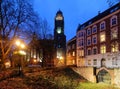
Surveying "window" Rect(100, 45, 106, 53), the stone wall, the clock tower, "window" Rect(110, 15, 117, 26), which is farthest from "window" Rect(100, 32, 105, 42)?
the clock tower

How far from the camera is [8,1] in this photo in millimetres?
28703

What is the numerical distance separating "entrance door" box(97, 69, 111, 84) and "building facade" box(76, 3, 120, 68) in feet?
9.07

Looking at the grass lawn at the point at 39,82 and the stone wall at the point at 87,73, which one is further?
the stone wall at the point at 87,73

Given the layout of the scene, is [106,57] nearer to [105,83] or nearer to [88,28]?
[105,83]

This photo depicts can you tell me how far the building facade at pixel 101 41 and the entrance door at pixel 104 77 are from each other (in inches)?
109

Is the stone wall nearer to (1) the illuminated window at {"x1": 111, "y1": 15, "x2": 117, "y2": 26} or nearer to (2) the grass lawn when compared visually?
(2) the grass lawn

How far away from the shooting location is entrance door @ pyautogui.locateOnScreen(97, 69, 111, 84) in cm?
4303

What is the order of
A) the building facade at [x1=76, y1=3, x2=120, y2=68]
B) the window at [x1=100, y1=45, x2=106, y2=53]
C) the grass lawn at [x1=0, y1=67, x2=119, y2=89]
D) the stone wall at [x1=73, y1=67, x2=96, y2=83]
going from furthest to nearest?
the window at [x1=100, y1=45, x2=106, y2=53]
the stone wall at [x1=73, y1=67, x2=96, y2=83]
the building facade at [x1=76, y1=3, x2=120, y2=68]
the grass lawn at [x1=0, y1=67, x2=119, y2=89]

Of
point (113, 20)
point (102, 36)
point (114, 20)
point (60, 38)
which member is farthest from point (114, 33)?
point (60, 38)

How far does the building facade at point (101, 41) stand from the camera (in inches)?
1805

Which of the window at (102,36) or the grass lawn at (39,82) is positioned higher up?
the window at (102,36)

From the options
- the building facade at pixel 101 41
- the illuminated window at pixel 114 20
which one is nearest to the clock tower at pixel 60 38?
the building facade at pixel 101 41

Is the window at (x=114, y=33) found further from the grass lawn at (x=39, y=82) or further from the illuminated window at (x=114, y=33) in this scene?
the grass lawn at (x=39, y=82)

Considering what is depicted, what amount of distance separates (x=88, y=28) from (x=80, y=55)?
8.58 meters
